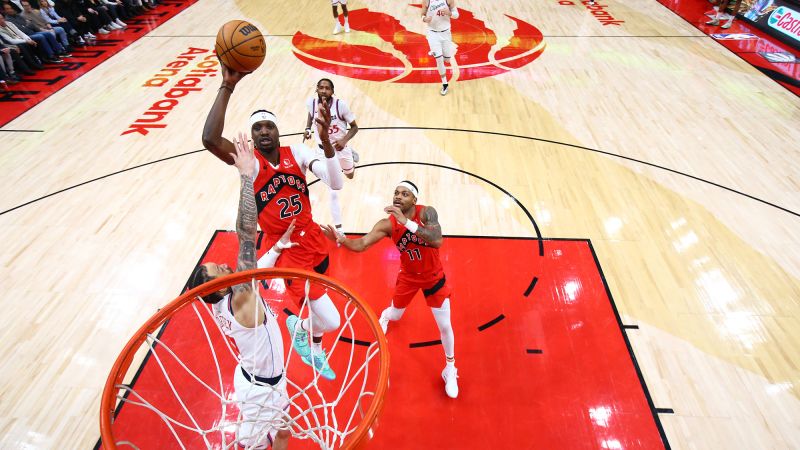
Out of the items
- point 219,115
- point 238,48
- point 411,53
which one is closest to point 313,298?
point 219,115

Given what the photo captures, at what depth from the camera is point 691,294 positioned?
15.3ft

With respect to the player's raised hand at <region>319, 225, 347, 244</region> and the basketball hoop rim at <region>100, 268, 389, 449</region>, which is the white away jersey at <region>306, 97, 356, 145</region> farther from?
the basketball hoop rim at <region>100, 268, 389, 449</region>

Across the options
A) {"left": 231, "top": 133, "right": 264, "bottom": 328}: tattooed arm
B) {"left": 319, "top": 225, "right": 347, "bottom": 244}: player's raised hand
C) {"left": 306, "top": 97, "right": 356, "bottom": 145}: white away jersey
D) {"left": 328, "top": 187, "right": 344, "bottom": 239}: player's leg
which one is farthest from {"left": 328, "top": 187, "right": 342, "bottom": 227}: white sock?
{"left": 231, "top": 133, "right": 264, "bottom": 328}: tattooed arm

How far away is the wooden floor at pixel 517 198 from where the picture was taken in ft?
13.0

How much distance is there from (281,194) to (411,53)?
7847mm

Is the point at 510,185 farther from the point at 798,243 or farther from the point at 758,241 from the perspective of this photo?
the point at 798,243

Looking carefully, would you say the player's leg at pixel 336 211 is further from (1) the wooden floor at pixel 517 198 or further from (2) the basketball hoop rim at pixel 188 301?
(2) the basketball hoop rim at pixel 188 301

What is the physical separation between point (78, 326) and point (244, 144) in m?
3.08

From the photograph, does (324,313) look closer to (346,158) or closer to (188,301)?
(188,301)

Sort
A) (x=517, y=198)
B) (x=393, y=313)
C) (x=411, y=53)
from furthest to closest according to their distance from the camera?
(x=411, y=53)
(x=517, y=198)
(x=393, y=313)

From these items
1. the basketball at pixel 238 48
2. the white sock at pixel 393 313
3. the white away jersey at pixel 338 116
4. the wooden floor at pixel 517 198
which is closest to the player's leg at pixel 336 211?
the wooden floor at pixel 517 198

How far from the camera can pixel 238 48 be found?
9.46 feet

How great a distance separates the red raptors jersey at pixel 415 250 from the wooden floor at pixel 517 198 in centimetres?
208

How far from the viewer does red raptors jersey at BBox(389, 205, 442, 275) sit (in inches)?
136
